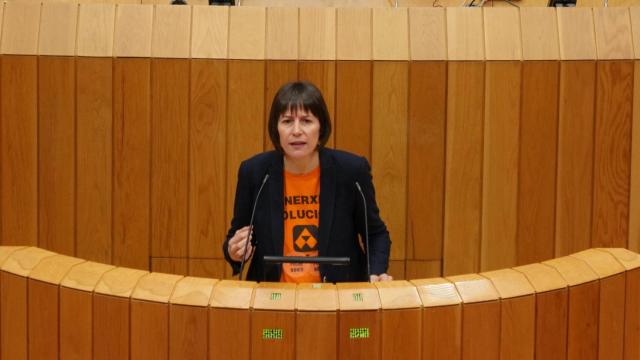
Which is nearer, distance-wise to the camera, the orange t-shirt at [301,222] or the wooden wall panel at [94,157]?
the orange t-shirt at [301,222]

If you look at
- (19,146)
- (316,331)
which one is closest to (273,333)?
(316,331)

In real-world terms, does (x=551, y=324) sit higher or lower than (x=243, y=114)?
lower

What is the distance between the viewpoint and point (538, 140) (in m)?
2.09

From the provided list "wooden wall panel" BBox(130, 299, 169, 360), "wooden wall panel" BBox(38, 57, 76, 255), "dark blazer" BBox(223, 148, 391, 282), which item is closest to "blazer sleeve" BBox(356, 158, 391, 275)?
"dark blazer" BBox(223, 148, 391, 282)

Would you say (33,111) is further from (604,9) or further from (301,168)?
(604,9)

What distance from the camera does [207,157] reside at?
212 centimetres

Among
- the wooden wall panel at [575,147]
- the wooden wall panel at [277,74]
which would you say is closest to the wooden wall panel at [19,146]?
the wooden wall panel at [277,74]

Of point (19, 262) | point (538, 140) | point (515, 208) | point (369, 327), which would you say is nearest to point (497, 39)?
point (538, 140)

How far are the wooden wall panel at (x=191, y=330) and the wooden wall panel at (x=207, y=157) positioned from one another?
1.08 metres

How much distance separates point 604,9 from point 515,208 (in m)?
0.65

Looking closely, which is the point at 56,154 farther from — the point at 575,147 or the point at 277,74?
the point at 575,147

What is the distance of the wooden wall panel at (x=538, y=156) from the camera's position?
2.08 metres

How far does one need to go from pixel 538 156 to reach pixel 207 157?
39.1 inches

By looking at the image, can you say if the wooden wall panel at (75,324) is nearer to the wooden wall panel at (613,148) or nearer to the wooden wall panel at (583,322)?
the wooden wall panel at (583,322)
